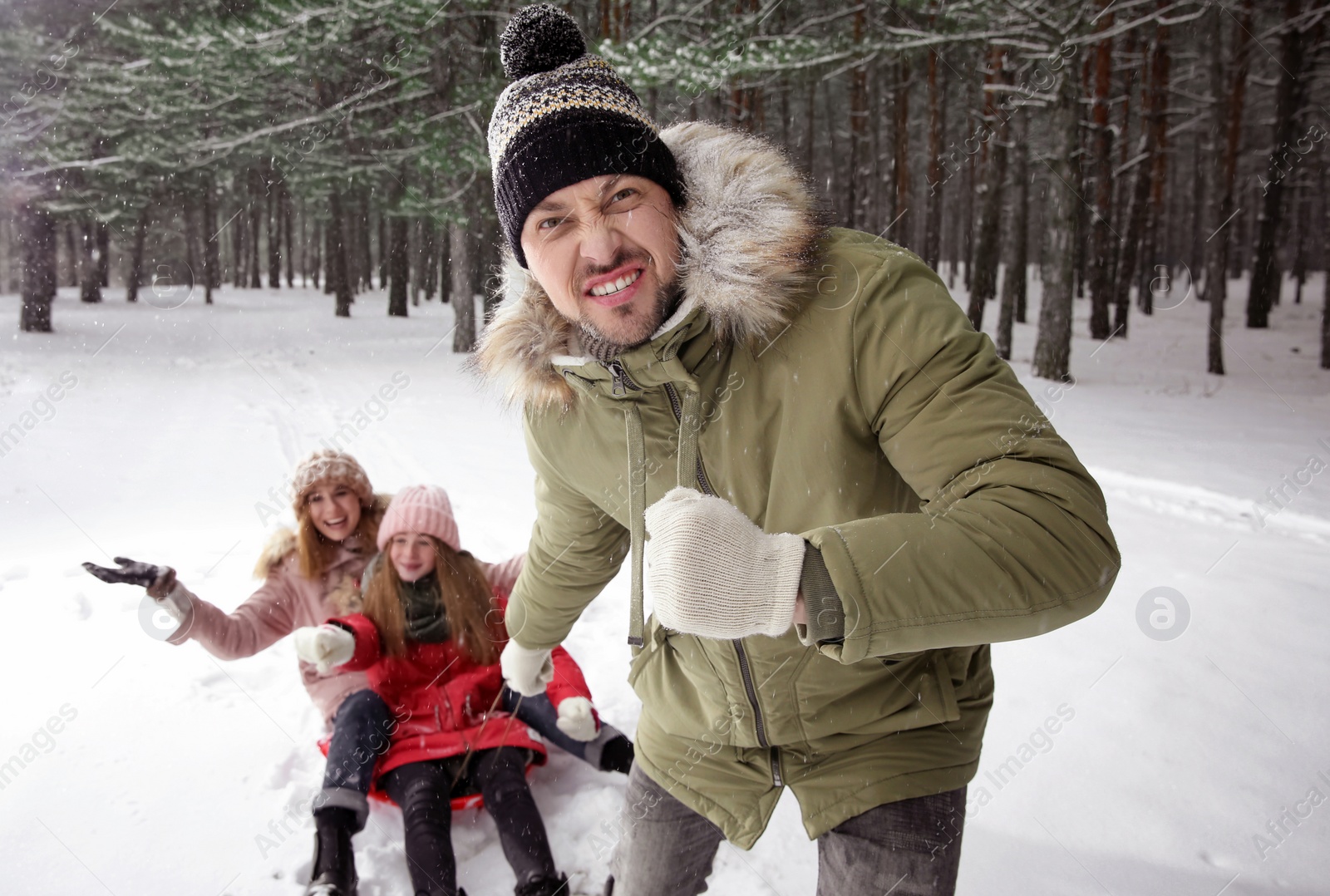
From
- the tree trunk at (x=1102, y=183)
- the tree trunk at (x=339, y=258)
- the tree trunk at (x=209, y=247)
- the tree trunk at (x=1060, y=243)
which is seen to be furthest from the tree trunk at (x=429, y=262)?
the tree trunk at (x=1060, y=243)

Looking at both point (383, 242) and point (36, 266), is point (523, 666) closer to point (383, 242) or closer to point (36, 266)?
point (36, 266)

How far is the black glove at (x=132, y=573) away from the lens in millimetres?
2977

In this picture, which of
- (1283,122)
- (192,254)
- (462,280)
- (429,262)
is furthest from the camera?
(429,262)

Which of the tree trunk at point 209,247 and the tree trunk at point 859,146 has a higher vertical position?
the tree trunk at point 859,146

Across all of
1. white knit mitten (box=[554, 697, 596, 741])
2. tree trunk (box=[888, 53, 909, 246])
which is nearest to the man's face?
white knit mitten (box=[554, 697, 596, 741])

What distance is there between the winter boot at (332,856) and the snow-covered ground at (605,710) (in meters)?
0.17

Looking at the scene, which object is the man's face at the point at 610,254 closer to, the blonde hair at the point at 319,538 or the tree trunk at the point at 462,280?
the blonde hair at the point at 319,538

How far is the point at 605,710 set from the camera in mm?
3836

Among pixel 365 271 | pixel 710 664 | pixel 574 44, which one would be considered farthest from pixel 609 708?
pixel 365 271

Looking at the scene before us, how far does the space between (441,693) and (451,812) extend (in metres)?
0.56

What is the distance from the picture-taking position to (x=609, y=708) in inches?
151

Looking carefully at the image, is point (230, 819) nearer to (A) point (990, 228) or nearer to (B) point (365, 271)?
(A) point (990, 228)

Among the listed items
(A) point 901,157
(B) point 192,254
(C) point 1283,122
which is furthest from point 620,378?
(B) point 192,254

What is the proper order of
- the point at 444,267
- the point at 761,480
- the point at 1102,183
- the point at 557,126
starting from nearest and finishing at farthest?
the point at 761,480, the point at 557,126, the point at 1102,183, the point at 444,267
